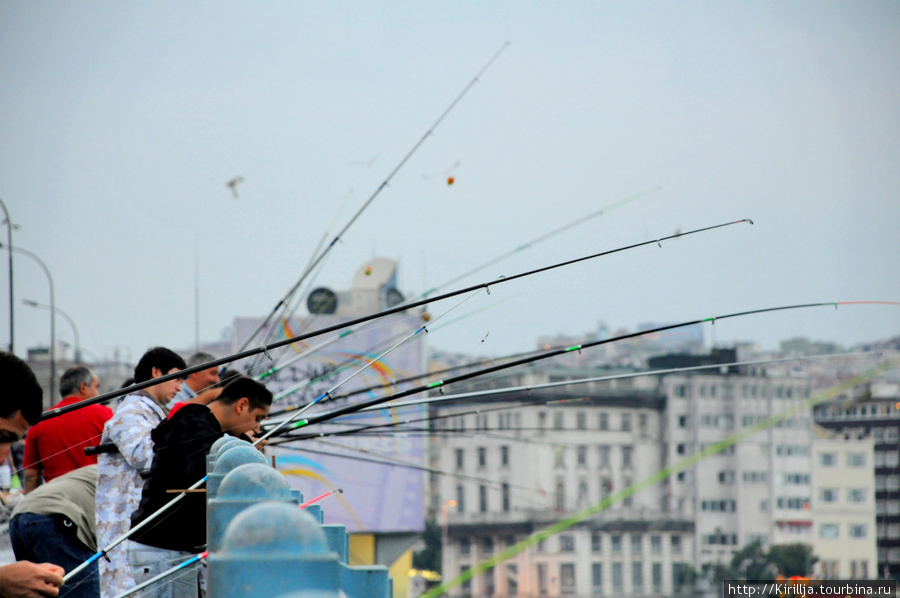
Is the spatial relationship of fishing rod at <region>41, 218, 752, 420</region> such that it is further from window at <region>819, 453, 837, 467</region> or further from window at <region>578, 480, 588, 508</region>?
window at <region>819, 453, 837, 467</region>

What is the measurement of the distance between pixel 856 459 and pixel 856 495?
9.77ft

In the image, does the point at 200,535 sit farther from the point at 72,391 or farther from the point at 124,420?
the point at 72,391

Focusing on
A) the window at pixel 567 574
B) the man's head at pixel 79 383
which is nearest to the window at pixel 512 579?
the window at pixel 567 574

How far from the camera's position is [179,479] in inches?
152

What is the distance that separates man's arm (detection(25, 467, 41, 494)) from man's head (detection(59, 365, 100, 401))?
0.40 m

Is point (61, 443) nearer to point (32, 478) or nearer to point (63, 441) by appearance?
point (63, 441)

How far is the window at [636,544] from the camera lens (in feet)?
323

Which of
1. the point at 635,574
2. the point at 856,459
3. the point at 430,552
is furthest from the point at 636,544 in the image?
the point at 856,459

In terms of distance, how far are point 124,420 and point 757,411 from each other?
10665cm

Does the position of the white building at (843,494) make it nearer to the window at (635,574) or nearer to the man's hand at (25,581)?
the window at (635,574)

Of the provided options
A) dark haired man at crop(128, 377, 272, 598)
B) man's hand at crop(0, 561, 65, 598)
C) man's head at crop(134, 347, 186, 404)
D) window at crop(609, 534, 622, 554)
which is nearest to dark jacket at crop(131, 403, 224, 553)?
dark haired man at crop(128, 377, 272, 598)

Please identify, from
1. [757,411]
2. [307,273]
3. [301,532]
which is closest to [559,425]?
[757,411]

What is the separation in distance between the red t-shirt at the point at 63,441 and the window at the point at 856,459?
10413cm

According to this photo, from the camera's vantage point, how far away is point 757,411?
351ft
